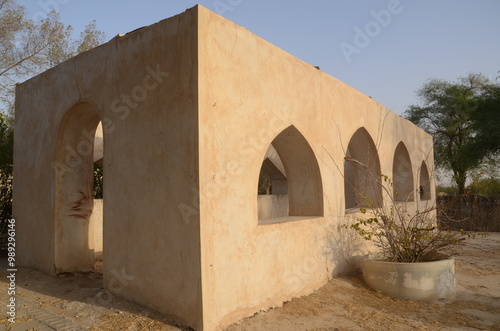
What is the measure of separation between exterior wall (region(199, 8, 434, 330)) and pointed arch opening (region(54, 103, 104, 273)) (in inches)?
A: 102

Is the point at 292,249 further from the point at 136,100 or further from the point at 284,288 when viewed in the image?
the point at 136,100

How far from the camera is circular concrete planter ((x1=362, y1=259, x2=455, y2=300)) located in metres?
5.55

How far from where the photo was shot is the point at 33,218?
6531 millimetres

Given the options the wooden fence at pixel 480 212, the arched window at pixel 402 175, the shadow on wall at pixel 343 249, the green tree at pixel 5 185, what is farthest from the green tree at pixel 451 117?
the green tree at pixel 5 185

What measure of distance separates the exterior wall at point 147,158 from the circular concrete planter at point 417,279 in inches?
120

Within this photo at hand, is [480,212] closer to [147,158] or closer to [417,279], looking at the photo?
[417,279]

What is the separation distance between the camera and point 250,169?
4695 millimetres

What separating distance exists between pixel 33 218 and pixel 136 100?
3.22 metres

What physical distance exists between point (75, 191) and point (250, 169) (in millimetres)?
3173

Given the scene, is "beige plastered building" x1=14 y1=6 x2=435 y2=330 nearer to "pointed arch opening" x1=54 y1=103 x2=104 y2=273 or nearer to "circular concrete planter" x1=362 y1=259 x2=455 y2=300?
"pointed arch opening" x1=54 y1=103 x2=104 y2=273

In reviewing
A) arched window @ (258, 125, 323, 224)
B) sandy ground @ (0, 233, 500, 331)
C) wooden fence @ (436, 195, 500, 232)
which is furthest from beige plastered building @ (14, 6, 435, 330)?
wooden fence @ (436, 195, 500, 232)

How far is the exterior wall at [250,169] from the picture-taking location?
4.14 m

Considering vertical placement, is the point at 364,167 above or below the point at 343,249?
above

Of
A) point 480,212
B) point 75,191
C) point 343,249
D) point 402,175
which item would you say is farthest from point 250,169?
point 480,212
